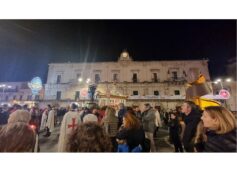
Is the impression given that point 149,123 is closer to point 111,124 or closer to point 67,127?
point 111,124

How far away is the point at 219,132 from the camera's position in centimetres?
238

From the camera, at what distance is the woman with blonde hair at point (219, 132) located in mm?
2361

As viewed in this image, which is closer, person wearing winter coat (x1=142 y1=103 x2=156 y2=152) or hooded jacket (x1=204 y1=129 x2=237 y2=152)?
hooded jacket (x1=204 y1=129 x2=237 y2=152)

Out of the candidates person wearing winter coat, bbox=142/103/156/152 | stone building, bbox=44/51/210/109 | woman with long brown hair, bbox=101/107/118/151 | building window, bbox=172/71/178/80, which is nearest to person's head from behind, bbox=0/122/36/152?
woman with long brown hair, bbox=101/107/118/151

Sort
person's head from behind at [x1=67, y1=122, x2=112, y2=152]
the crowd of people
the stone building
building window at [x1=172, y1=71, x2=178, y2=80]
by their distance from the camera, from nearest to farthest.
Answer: person's head from behind at [x1=67, y1=122, x2=112, y2=152], the crowd of people, the stone building, building window at [x1=172, y1=71, x2=178, y2=80]

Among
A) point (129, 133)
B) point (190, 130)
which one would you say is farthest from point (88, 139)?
point (190, 130)

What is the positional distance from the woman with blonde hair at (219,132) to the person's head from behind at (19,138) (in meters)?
2.97

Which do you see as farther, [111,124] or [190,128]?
[111,124]

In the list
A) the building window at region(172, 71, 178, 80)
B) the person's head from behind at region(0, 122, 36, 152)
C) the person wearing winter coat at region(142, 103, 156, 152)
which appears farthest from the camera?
the building window at region(172, 71, 178, 80)

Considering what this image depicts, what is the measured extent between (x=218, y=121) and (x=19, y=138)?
3.36m

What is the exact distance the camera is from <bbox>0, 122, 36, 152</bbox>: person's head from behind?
8.21ft

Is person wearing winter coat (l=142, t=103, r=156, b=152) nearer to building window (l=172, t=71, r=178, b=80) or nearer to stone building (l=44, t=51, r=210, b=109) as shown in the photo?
stone building (l=44, t=51, r=210, b=109)

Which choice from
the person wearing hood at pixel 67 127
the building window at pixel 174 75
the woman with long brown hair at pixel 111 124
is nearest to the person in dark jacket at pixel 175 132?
the woman with long brown hair at pixel 111 124

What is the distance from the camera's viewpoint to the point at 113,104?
4711mm
